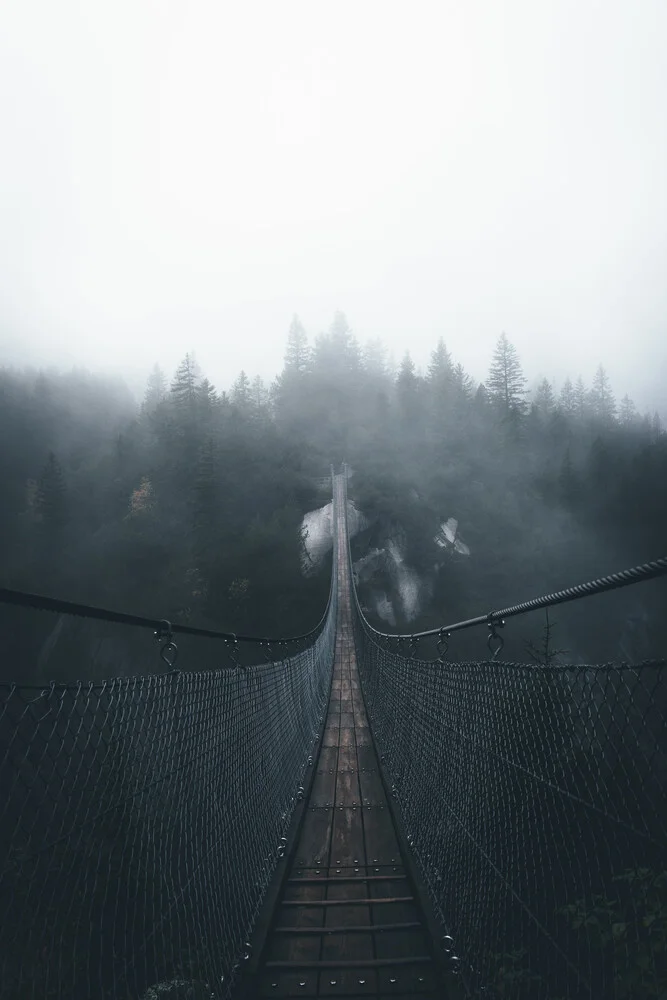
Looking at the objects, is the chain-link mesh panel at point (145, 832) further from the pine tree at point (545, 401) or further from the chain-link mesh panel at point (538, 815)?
the pine tree at point (545, 401)

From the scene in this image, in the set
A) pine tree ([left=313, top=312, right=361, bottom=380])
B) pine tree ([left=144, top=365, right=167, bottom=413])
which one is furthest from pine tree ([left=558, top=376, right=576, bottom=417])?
pine tree ([left=144, top=365, right=167, bottom=413])

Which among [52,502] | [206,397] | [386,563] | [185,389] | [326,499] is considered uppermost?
[185,389]

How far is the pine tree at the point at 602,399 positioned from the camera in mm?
50219

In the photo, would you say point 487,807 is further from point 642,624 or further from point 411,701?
point 642,624

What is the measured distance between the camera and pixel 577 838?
58.7 inches

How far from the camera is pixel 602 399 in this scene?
5131cm

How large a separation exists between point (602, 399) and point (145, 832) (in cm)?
5709

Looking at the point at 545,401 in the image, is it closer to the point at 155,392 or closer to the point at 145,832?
the point at 155,392

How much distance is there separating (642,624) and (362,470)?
58.9 ft

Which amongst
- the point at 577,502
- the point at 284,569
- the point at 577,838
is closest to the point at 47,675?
the point at 284,569

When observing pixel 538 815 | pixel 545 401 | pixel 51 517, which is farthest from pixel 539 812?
pixel 545 401

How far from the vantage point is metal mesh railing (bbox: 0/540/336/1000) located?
4.56 ft

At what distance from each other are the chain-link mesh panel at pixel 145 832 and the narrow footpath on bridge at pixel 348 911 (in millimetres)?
193

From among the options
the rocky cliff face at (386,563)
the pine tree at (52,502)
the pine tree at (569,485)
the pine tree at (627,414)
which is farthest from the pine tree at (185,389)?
the pine tree at (627,414)
